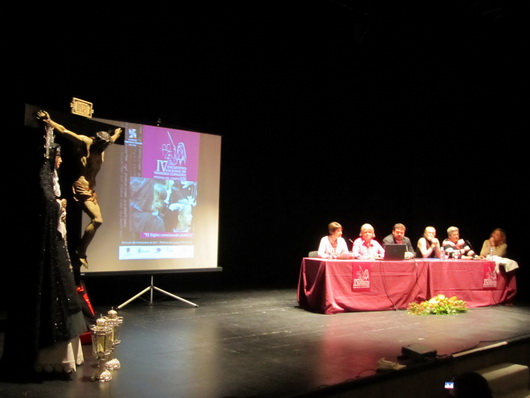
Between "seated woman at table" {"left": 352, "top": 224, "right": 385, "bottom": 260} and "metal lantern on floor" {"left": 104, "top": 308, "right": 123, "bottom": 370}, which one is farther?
"seated woman at table" {"left": 352, "top": 224, "right": 385, "bottom": 260}

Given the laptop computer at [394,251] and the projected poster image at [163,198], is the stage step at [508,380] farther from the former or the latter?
the projected poster image at [163,198]

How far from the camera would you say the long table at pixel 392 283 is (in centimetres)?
553

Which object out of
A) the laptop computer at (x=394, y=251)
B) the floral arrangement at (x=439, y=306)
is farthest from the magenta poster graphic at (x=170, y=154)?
the floral arrangement at (x=439, y=306)

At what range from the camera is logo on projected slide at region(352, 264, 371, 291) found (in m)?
5.62

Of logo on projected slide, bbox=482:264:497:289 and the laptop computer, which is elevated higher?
the laptop computer

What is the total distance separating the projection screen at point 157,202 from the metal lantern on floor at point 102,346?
240 centimetres

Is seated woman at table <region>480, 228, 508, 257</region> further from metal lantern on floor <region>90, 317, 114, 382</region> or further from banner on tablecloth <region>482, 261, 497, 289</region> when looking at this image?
metal lantern on floor <region>90, 317, 114, 382</region>

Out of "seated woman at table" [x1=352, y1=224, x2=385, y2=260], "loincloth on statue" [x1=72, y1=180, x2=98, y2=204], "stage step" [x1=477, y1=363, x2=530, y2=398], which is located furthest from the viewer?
"seated woman at table" [x1=352, y1=224, x2=385, y2=260]

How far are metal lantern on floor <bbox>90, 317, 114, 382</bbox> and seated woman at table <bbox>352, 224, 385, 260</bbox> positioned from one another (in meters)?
3.66

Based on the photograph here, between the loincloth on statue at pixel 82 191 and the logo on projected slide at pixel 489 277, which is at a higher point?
the loincloth on statue at pixel 82 191

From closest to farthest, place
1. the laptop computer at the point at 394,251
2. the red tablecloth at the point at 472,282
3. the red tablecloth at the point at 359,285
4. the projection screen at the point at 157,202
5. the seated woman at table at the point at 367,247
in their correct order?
the projection screen at the point at 157,202 → the red tablecloth at the point at 359,285 → the laptop computer at the point at 394,251 → the seated woman at table at the point at 367,247 → the red tablecloth at the point at 472,282

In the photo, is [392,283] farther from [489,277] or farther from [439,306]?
[489,277]

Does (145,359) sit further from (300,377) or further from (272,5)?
(272,5)

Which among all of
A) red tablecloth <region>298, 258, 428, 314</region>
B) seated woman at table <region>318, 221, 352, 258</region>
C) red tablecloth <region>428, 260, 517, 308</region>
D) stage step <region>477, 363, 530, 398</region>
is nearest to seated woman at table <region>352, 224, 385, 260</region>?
seated woman at table <region>318, 221, 352, 258</region>
